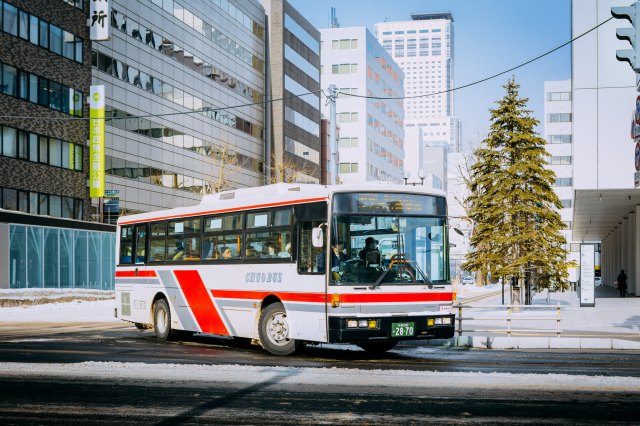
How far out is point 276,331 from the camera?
15938 millimetres

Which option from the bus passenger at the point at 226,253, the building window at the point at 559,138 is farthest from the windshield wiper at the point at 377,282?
the building window at the point at 559,138

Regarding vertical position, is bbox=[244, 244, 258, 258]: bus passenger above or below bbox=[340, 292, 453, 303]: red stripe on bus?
above

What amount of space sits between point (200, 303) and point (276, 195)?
363 centimetres

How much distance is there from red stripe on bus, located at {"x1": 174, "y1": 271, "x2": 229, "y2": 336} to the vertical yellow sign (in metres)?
35.8

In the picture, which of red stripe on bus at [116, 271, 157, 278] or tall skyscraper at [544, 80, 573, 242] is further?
tall skyscraper at [544, 80, 573, 242]

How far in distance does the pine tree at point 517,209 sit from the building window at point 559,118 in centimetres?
8963

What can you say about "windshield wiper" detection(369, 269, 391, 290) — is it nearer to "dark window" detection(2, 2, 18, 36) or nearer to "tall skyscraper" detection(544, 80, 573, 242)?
"dark window" detection(2, 2, 18, 36)

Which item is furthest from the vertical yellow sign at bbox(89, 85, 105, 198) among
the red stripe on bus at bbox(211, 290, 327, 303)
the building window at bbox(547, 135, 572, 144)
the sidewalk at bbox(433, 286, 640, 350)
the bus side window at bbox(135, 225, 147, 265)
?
the building window at bbox(547, 135, 572, 144)

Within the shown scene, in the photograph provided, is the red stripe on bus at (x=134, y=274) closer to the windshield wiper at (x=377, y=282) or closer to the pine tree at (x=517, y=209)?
the windshield wiper at (x=377, y=282)

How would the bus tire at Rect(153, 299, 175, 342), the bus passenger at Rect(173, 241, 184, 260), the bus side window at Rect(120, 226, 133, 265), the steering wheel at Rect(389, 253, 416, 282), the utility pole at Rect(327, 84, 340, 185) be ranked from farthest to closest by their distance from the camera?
the utility pole at Rect(327, 84, 340, 185), the bus side window at Rect(120, 226, 133, 265), the bus tire at Rect(153, 299, 175, 342), the bus passenger at Rect(173, 241, 184, 260), the steering wheel at Rect(389, 253, 416, 282)

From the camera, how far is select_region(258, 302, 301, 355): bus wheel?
15680 millimetres

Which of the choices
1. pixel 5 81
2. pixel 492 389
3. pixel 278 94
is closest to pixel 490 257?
pixel 492 389

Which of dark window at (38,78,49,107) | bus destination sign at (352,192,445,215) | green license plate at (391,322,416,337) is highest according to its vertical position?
dark window at (38,78,49,107)

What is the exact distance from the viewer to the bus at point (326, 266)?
48.0ft
